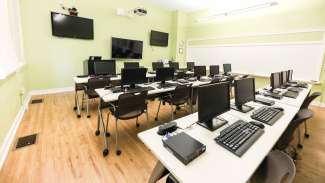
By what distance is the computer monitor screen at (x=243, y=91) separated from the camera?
1799 millimetres

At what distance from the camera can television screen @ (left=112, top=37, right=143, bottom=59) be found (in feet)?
19.9

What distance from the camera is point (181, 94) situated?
10.3 ft

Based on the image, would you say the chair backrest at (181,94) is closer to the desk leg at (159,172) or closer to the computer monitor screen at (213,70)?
the desk leg at (159,172)

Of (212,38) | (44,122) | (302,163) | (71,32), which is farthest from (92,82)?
(212,38)

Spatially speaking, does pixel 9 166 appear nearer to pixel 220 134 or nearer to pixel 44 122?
pixel 44 122

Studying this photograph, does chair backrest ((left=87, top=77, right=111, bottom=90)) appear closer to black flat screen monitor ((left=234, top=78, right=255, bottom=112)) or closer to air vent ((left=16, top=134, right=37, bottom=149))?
air vent ((left=16, top=134, right=37, bottom=149))

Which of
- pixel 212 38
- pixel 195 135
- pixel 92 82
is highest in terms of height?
pixel 212 38

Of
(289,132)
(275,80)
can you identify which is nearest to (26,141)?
(289,132)

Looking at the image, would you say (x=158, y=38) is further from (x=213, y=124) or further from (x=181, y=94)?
(x=213, y=124)

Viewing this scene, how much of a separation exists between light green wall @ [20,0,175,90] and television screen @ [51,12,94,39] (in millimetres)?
161

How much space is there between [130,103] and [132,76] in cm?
69

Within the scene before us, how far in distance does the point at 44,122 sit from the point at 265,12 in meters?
6.96

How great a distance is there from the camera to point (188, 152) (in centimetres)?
102

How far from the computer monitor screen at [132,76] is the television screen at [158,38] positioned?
448 centimetres
